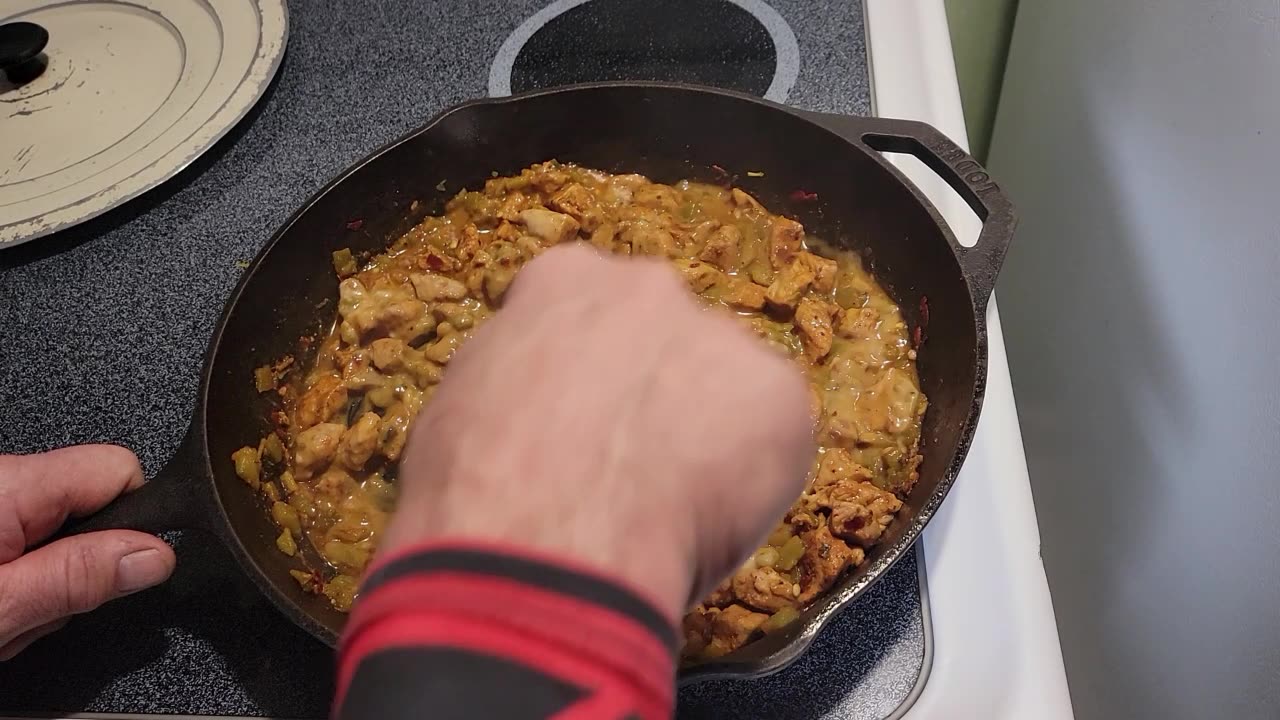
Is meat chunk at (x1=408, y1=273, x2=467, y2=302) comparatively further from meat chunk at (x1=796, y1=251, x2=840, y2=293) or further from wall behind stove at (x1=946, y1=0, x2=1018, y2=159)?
wall behind stove at (x1=946, y1=0, x2=1018, y2=159)

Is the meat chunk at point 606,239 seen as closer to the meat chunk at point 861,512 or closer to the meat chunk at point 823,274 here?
the meat chunk at point 823,274

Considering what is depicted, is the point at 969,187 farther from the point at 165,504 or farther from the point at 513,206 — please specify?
the point at 165,504

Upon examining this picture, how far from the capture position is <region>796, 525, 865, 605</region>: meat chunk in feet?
2.60

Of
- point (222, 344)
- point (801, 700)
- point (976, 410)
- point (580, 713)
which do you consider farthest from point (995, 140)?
point (580, 713)

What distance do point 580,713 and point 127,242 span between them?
3.33 feet

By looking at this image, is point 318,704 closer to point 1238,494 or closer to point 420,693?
point 420,693

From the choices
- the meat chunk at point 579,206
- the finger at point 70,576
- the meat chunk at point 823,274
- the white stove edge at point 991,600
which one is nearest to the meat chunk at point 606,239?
the meat chunk at point 579,206

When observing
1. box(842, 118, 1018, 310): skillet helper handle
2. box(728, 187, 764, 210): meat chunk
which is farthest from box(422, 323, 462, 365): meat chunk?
box(842, 118, 1018, 310): skillet helper handle

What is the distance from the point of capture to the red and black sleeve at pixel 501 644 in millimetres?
330

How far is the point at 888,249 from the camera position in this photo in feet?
3.29

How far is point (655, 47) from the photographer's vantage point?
1.24 metres

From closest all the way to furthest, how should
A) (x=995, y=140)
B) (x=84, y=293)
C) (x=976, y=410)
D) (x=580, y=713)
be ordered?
(x=580, y=713) < (x=976, y=410) < (x=84, y=293) < (x=995, y=140)

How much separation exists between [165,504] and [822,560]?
545mm

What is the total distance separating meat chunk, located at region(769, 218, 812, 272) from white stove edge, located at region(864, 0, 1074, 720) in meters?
0.18
